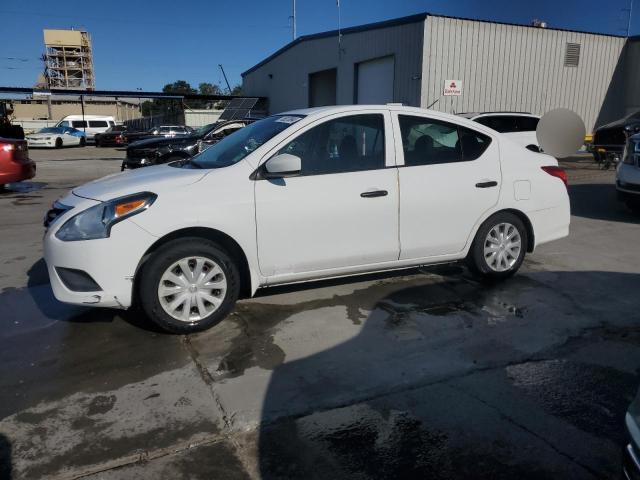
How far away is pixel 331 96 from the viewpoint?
28.4 meters

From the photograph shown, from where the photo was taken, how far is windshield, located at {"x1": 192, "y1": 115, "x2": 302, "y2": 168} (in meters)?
4.35

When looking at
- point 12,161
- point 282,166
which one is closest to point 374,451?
point 282,166

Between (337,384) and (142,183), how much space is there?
6.96 feet

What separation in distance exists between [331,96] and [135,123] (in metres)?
31.4

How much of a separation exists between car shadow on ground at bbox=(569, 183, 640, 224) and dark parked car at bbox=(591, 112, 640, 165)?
182 cm

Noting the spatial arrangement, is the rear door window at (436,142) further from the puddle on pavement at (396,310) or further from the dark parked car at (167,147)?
the dark parked car at (167,147)

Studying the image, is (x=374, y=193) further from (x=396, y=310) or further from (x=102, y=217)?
(x=102, y=217)

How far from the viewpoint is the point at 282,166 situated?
13.0 feet

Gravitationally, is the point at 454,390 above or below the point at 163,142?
below

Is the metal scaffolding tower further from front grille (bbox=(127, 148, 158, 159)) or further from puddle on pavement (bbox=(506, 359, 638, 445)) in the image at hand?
puddle on pavement (bbox=(506, 359, 638, 445))

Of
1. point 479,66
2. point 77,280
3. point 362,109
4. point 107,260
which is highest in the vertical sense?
point 479,66

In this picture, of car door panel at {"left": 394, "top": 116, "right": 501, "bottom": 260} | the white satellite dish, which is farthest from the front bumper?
the white satellite dish

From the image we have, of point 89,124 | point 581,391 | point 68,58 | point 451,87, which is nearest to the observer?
point 581,391

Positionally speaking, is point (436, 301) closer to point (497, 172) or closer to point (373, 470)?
point (497, 172)
